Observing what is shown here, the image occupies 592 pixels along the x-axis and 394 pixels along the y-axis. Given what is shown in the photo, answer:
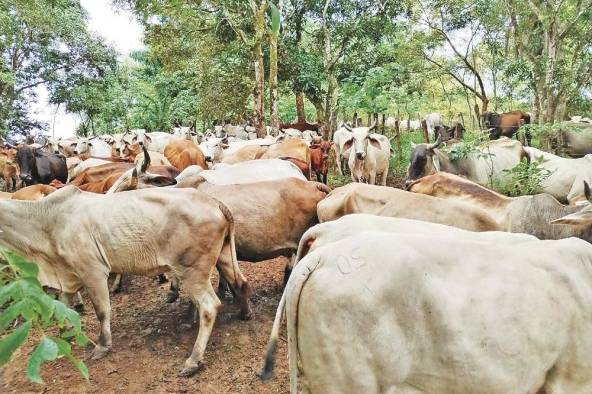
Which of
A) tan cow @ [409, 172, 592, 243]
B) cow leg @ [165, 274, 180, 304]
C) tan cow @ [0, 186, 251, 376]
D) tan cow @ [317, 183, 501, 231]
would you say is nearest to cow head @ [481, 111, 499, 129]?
A: tan cow @ [409, 172, 592, 243]

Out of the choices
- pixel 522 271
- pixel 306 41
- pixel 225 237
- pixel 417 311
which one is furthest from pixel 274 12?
pixel 306 41

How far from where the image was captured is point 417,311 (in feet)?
7.78

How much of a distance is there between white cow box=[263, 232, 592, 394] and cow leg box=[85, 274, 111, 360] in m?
3.01

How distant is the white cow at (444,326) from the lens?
2.36 metres

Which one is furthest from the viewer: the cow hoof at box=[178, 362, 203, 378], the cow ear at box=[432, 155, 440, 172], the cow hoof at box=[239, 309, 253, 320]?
the cow ear at box=[432, 155, 440, 172]

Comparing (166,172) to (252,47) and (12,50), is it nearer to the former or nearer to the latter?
(252,47)

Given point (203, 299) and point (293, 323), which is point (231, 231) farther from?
point (293, 323)

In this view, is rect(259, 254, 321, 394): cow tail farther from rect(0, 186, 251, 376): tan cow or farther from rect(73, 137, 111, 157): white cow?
rect(73, 137, 111, 157): white cow

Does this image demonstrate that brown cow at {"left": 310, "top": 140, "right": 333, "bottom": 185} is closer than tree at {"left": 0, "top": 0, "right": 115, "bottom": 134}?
Yes

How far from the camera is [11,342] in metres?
1.32

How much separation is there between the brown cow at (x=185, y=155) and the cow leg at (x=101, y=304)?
292 inches

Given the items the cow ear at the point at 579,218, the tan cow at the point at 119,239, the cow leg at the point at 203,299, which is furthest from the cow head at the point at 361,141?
the cow ear at the point at 579,218

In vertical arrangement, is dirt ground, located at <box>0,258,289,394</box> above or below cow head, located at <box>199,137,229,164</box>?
below

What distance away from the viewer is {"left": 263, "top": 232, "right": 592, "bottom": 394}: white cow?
2355 mm
